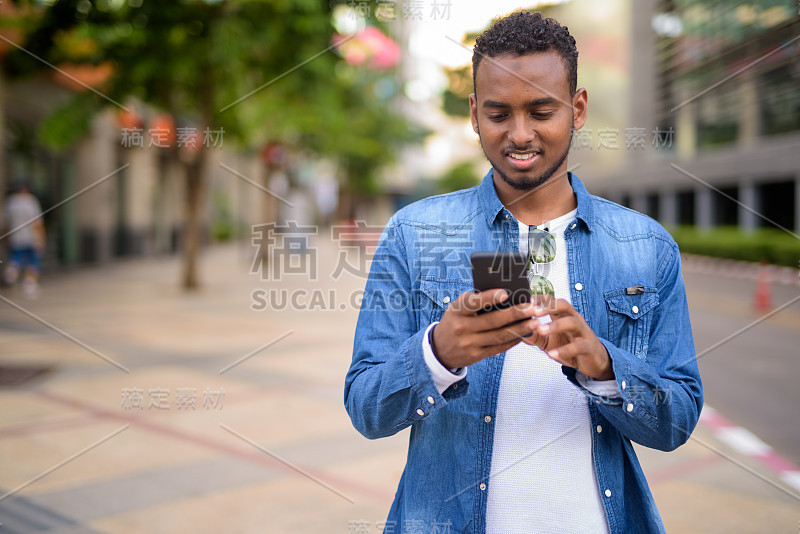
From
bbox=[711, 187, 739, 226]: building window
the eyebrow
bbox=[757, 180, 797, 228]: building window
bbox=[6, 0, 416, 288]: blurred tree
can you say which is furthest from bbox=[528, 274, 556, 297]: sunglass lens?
bbox=[711, 187, 739, 226]: building window

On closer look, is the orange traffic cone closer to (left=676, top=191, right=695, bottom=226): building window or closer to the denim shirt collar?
the denim shirt collar

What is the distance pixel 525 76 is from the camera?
1.35 m

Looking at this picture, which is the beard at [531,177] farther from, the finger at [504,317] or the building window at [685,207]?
the building window at [685,207]

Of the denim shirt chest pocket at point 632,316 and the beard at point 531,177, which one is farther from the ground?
the beard at point 531,177

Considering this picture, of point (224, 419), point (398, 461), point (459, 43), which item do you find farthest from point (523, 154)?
point (224, 419)

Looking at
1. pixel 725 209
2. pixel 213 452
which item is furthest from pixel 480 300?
pixel 725 209

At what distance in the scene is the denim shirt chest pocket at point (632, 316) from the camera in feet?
4.69

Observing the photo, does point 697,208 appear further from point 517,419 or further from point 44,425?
point 517,419

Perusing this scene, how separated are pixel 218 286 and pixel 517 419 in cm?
1356

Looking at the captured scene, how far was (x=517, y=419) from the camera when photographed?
1412 mm

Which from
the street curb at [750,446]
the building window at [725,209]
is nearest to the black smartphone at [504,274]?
the street curb at [750,446]

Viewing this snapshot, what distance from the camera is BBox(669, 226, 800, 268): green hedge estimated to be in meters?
18.4

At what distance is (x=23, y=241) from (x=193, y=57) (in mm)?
4643

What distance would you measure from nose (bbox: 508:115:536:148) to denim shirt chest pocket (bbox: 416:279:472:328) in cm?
30
